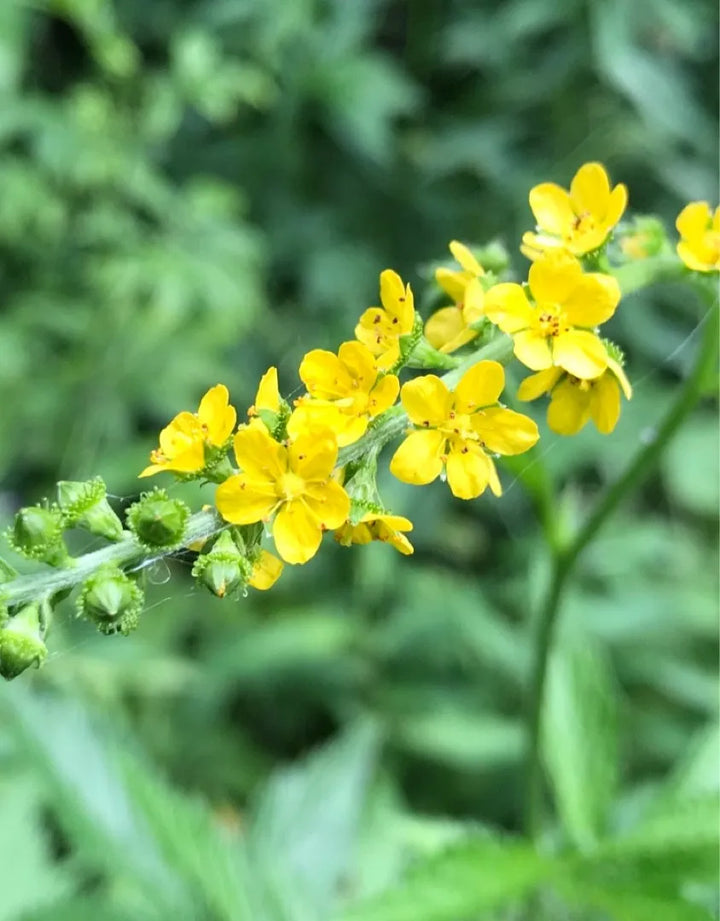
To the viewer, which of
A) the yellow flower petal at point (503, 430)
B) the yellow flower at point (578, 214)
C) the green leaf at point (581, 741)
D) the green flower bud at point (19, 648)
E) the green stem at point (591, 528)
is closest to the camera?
the green flower bud at point (19, 648)

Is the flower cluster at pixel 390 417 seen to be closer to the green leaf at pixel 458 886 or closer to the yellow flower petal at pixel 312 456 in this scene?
the yellow flower petal at pixel 312 456

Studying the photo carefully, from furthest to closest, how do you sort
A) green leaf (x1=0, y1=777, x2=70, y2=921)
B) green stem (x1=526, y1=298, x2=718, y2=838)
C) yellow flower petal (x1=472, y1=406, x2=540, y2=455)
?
green leaf (x1=0, y1=777, x2=70, y2=921), green stem (x1=526, y1=298, x2=718, y2=838), yellow flower petal (x1=472, y1=406, x2=540, y2=455)

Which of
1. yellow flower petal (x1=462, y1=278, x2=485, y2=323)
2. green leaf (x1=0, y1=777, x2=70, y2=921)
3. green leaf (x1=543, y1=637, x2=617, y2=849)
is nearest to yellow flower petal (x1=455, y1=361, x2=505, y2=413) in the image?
yellow flower petal (x1=462, y1=278, x2=485, y2=323)

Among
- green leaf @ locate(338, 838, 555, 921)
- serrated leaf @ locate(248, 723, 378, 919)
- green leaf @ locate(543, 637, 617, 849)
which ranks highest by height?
green leaf @ locate(338, 838, 555, 921)

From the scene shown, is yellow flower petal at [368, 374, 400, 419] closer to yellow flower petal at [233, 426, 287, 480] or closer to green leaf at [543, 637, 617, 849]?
yellow flower petal at [233, 426, 287, 480]

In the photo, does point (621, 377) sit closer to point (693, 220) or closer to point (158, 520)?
point (693, 220)

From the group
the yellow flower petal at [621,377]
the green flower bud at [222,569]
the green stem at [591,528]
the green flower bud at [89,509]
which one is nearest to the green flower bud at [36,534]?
the green flower bud at [89,509]
